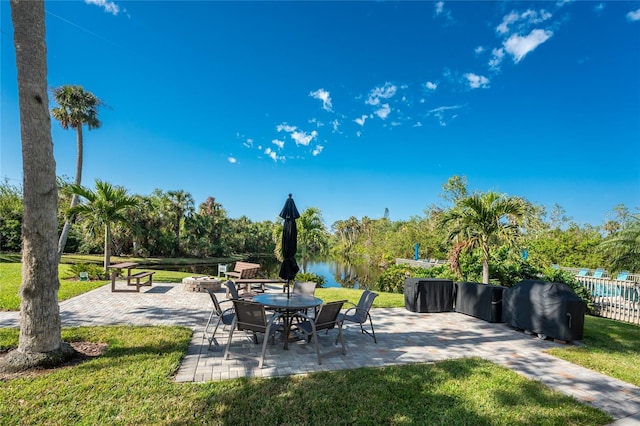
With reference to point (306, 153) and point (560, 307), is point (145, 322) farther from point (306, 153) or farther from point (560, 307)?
point (306, 153)

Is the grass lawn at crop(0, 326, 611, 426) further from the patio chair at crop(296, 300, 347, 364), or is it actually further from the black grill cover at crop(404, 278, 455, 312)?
the black grill cover at crop(404, 278, 455, 312)

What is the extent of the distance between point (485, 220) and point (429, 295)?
8.81ft

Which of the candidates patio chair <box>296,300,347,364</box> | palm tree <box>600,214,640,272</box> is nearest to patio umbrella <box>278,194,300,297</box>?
patio chair <box>296,300,347,364</box>

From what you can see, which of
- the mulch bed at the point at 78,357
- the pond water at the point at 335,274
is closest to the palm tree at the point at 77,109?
the pond water at the point at 335,274

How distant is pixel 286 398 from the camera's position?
3.15 meters

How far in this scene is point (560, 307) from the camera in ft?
18.5

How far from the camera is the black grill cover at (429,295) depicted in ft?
26.5

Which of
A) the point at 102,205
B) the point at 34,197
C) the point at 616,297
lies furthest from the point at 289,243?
the point at 616,297

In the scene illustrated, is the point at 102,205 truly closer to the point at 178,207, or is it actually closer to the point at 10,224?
the point at 10,224

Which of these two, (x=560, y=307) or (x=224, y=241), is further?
(x=224, y=241)

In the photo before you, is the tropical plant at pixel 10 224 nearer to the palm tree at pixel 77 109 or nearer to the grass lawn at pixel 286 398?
the palm tree at pixel 77 109

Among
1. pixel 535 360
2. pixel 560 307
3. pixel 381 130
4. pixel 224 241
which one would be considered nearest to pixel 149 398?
pixel 535 360

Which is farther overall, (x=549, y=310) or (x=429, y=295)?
(x=429, y=295)

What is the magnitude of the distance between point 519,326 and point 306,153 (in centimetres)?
2638
